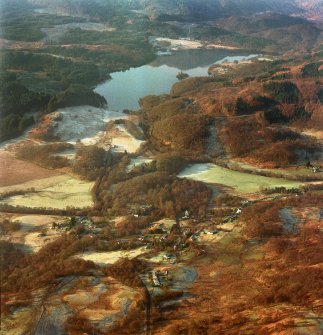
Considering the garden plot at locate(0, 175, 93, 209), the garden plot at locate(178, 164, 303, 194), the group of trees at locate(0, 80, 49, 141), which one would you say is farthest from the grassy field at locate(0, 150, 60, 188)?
the garden plot at locate(178, 164, 303, 194)

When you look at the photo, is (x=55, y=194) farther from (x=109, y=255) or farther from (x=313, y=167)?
(x=313, y=167)

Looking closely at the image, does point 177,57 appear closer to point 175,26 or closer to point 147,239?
point 175,26

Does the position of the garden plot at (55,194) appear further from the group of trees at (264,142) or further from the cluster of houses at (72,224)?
the group of trees at (264,142)

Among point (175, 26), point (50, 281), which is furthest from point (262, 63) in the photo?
point (50, 281)

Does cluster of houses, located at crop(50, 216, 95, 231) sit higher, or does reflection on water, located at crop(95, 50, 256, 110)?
reflection on water, located at crop(95, 50, 256, 110)

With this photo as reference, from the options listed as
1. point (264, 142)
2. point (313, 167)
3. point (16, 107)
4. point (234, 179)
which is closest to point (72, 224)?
point (234, 179)

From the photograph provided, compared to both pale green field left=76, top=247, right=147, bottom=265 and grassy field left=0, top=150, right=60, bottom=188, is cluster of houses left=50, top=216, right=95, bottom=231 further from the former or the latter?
grassy field left=0, top=150, right=60, bottom=188

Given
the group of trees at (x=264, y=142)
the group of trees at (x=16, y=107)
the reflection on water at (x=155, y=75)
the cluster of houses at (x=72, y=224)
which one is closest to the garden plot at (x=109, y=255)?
the cluster of houses at (x=72, y=224)
